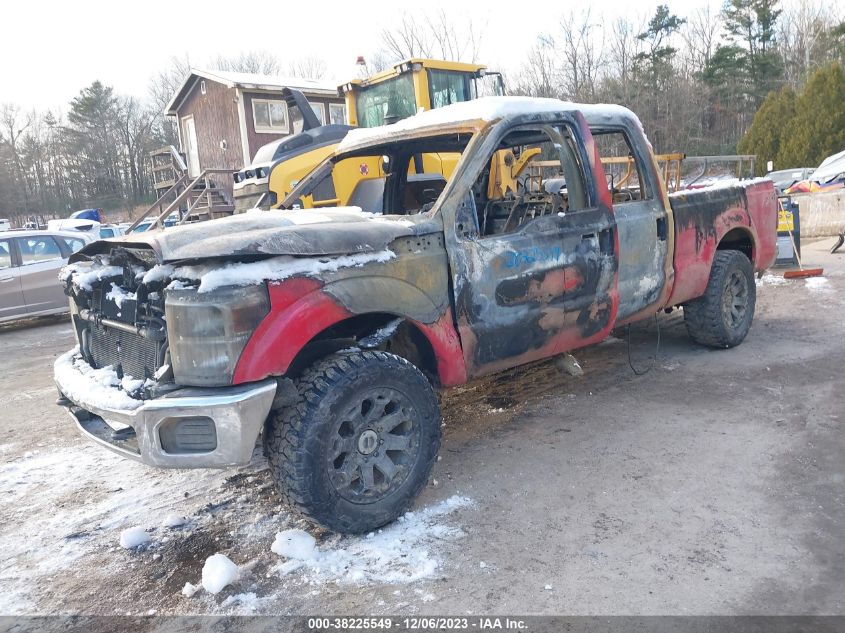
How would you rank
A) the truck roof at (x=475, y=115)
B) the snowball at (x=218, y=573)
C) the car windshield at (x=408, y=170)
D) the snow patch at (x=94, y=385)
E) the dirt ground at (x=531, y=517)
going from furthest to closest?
the car windshield at (x=408, y=170) < the truck roof at (x=475, y=115) < the snow patch at (x=94, y=385) < the snowball at (x=218, y=573) < the dirt ground at (x=531, y=517)

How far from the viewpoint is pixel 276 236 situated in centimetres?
297

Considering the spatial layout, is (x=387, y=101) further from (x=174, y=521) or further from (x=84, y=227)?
(x=84, y=227)

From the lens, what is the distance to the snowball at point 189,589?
9.18ft

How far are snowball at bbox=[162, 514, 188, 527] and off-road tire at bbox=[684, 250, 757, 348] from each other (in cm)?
436

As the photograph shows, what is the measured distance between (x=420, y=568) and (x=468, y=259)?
5.25ft

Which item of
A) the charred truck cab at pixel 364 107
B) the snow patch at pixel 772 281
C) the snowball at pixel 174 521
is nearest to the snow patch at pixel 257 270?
the snowball at pixel 174 521

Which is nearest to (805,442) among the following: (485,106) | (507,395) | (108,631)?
(507,395)

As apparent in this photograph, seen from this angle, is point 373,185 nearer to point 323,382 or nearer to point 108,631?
point 323,382

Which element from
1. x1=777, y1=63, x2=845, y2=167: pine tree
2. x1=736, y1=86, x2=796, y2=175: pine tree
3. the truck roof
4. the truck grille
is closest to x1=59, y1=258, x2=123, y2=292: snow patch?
the truck grille

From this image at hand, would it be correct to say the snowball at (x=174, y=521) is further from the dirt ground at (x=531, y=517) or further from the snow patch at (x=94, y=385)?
the snow patch at (x=94, y=385)

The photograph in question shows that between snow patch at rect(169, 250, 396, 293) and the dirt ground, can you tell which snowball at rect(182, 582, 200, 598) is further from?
snow patch at rect(169, 250, 396, 293)

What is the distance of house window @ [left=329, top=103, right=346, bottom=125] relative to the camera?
25125 mm

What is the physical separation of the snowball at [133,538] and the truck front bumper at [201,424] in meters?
0.59

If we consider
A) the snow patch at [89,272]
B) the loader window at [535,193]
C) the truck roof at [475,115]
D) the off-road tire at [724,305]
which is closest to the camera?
the snow patch at [89,272]
